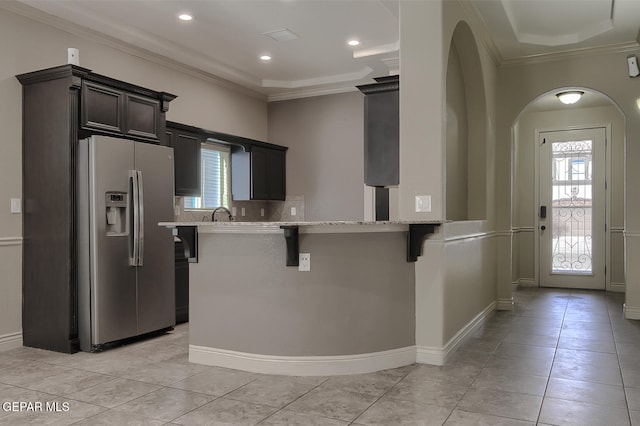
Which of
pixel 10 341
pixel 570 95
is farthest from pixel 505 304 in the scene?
pixel 10 341

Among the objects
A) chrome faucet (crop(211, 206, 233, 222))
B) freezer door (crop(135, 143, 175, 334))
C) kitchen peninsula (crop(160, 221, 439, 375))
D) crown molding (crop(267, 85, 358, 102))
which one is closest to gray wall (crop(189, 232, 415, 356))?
kitchen peninsula (crop(160, 221, 439, 375))

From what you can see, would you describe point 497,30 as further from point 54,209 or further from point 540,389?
point 54,209

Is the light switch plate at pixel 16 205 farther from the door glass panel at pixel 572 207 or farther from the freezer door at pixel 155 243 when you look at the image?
the door glass panel at pixel 572 207

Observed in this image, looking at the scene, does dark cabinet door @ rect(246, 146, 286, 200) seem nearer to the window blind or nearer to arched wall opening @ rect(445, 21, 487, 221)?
the window blind

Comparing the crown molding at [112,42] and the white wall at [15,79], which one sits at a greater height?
the crown molding at [112,42]

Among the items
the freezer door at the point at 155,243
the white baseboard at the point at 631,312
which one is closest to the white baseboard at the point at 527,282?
the white baseboard at the point at 631,312

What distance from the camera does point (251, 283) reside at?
3443mm

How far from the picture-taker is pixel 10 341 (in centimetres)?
408

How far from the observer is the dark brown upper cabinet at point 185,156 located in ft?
17.7

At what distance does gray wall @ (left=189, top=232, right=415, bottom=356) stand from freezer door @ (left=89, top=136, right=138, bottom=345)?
91cm

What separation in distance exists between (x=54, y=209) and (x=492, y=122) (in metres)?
4.53

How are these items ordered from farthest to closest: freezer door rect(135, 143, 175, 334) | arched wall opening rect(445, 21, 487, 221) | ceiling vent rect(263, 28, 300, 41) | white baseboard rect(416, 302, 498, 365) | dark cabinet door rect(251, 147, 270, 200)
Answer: dark cabinet door rect(251, 147, 270, 200), ceiling vent rect(263, 28, 300, 41), arched wall opening rect(445, 21, 487, 221), freezer door rect(135, 143, 175, 334), white baseboard rect(416, 302, 498, 365)

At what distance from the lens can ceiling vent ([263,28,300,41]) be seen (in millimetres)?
5045

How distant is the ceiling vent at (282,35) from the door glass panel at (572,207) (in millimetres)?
4650
